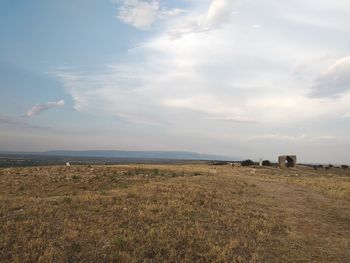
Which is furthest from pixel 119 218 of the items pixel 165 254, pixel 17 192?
pixel 17 192

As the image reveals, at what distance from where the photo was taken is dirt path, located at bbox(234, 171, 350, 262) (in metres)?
14.8

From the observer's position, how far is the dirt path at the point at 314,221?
14.8 metres

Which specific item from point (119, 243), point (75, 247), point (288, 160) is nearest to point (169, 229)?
point (119, 243)

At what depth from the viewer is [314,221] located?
20844 millimetres

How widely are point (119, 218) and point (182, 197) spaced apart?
275 inches

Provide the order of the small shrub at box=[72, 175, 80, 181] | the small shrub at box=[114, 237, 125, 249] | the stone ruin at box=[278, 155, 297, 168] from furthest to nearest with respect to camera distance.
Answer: the stone ruin at box=[278, 155, 297, 168]
the small shrub at box=[72, 175, 80, 181]
the small shrub at box=[114, 237, 125, 249]

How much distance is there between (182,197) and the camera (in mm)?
22234

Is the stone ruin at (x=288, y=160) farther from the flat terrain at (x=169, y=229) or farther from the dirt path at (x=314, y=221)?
the flat terrain at (x=169, y=229)

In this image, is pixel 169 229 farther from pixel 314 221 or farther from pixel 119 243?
pixel 314 221

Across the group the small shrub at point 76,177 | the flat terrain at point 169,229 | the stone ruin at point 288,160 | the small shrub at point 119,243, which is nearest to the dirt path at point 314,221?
the flat terrain at point 169,229

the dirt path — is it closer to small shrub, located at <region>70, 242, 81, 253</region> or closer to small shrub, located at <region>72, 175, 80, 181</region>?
small shrub, located at <region>70, 242, 81, 253</region>

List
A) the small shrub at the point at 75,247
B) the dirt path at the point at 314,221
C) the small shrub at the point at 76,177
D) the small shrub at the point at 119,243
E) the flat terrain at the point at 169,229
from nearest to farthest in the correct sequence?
the small shrub at the point at 75,247
the flat terrain at the point at 169,229
the small shrub at the point at 119,243
the dirt path at the point at 314,221
the small shrub at the point at 76,177

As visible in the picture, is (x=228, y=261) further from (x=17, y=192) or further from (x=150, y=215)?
(x=17, y=192)

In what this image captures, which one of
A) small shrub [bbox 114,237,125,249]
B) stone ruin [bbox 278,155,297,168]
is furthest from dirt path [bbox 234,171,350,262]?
stone ruin [bbox 278,155,297,168]
